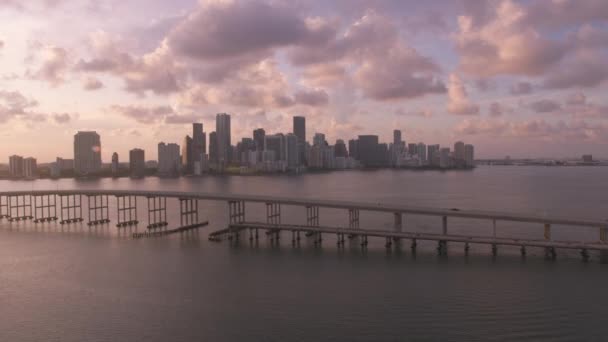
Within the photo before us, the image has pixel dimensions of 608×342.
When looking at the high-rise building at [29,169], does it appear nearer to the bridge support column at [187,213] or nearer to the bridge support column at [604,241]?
the bridge support column at [187,213]

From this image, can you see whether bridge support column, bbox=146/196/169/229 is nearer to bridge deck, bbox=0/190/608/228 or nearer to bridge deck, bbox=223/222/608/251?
bridge deck, bbox=0/190/608/228

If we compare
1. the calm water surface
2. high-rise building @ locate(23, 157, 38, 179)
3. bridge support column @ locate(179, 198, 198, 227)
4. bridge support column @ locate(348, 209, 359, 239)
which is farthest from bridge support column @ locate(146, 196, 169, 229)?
high-rise building @ locate(23, 157, 38, 179)

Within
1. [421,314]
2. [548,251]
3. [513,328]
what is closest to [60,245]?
[421,314]

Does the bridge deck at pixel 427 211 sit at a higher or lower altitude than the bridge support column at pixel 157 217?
higher

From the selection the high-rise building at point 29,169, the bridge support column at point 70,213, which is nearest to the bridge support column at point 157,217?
the bridge support column at point 70,213

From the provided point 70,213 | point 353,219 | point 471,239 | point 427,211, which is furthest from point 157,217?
point 471,239

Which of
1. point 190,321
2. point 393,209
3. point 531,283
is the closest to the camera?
point 190,321

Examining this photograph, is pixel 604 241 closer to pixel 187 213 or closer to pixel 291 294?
pixel 291 294

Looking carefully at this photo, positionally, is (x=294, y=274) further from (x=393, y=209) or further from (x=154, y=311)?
(x=393, y=209)
